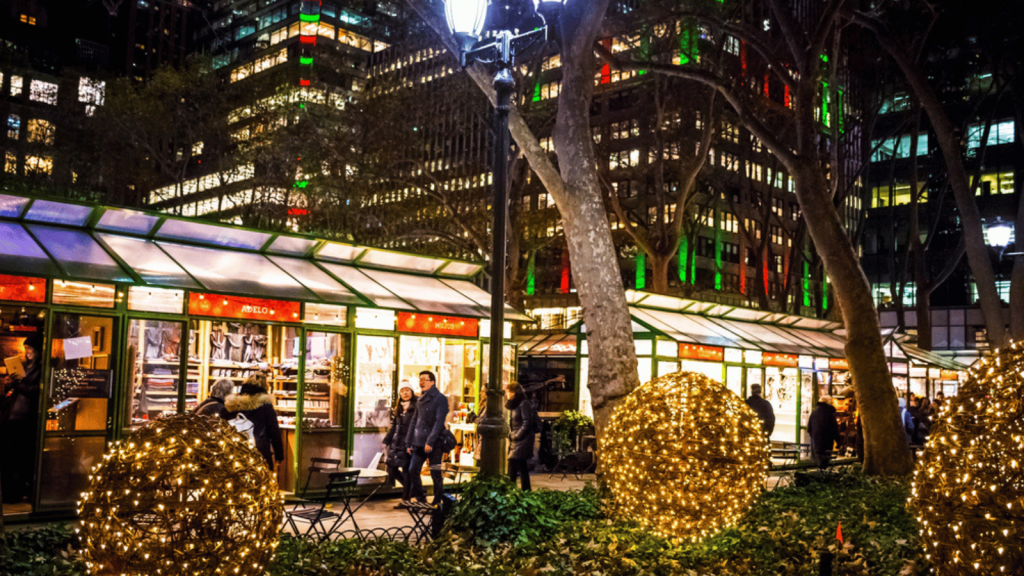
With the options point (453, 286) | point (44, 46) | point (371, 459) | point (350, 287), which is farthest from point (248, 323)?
point (44, 46)

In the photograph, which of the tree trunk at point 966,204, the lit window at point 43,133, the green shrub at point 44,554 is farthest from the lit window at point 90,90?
the green shrub at point 44,554

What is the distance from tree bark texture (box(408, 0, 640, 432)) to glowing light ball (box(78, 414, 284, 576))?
6.48 metres

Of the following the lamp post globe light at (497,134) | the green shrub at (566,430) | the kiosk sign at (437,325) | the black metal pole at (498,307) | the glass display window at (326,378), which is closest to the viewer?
the lamp post globe light at (497,134)

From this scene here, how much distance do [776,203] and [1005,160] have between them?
24.3 m

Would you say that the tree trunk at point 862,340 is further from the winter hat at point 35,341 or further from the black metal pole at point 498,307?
the winter hat at point 35,341

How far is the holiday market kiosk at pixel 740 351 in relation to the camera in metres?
19.5

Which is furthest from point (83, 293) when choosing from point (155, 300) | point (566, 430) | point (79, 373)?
point (566, 430)

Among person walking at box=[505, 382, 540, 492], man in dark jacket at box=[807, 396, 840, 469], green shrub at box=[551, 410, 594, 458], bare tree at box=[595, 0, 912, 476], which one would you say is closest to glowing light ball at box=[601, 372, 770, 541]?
person walking at box=[505, 382, 540, 492]

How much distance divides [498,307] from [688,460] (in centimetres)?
254

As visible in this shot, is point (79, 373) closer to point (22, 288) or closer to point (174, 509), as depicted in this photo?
point (22, 288)

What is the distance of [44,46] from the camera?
285ft

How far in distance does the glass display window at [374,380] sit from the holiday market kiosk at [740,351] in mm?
5214

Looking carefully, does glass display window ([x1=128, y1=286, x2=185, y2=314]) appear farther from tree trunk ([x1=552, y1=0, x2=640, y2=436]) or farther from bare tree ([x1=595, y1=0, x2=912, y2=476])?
bare tree ([x1=595, y1=0, x2=912, y2=476])

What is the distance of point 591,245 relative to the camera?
11.7 m
